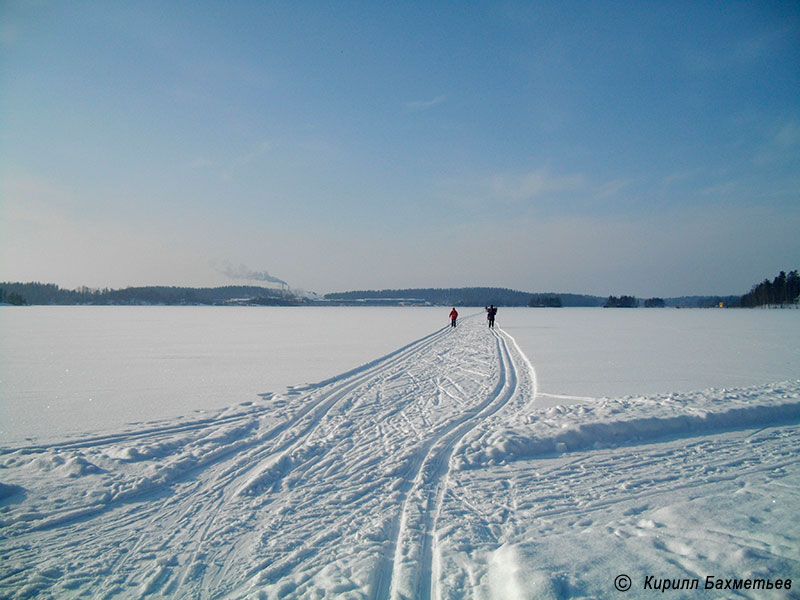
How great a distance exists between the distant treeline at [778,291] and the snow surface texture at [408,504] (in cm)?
10874

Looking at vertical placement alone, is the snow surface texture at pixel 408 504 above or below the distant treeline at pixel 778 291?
below

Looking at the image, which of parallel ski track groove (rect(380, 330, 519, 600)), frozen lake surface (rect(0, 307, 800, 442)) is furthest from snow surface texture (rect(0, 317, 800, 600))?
frozen lake surface (rect(0, 307, 800, 442))

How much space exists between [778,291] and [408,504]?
386ft

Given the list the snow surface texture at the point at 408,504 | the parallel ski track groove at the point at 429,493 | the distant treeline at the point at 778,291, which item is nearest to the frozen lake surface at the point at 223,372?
the snow surface texture at the point at 408,504

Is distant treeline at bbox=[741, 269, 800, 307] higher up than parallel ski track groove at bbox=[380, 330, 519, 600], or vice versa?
distant treeline at bbox=[741, 269, 800, 307]

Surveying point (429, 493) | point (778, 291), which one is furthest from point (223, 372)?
point (778, 291)

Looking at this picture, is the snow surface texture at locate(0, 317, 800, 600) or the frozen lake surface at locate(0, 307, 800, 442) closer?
the snow surface texture at locate(0, 317, 800, 600)

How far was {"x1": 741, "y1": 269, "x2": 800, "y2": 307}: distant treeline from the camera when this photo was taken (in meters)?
85.6

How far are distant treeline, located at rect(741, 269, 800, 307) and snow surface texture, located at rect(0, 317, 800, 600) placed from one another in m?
109

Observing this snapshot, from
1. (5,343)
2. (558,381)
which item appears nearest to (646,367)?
(558,381)

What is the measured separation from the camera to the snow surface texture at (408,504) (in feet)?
9.10

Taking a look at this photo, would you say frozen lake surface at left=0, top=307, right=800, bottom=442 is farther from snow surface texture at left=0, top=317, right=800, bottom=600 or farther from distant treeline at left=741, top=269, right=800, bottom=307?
distant treeline at left=741, top=269, right=800, bottom=307

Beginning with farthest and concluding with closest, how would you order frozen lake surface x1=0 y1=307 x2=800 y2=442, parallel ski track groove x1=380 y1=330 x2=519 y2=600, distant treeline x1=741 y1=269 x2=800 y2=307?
1. distant treeline x1=741 y1=269 x2=800 y2=307
2. frozen lake surface x1=0 y1=307 x2=800 y2=442
3. parallel ski track groove x1=380 y1=330 x2=519 y2=600

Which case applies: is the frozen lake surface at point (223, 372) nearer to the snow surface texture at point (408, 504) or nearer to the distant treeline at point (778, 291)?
the snow surface texture at point (408, 504)
